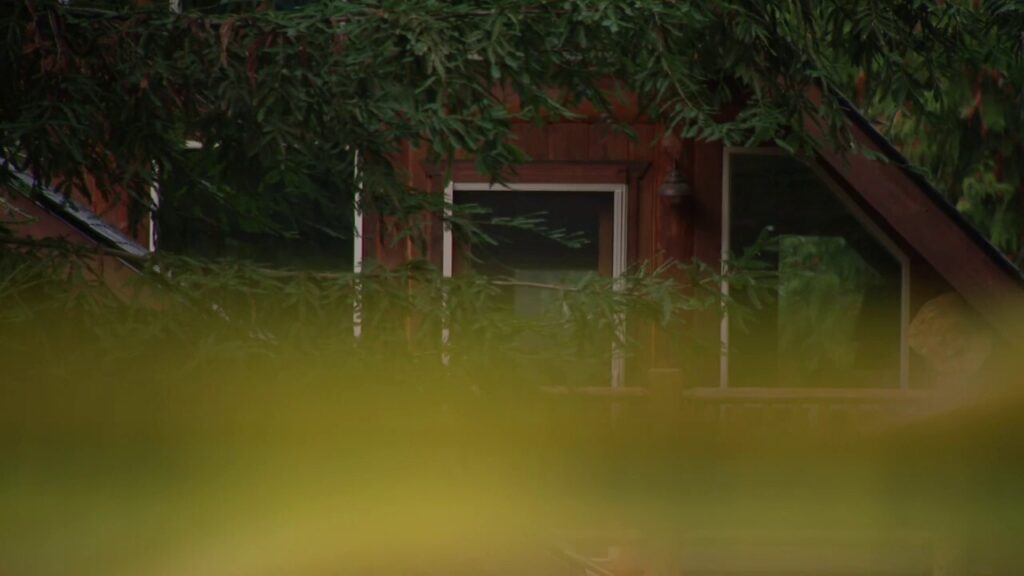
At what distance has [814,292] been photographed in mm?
12438

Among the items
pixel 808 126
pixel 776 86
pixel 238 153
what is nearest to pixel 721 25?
pixel 776 86

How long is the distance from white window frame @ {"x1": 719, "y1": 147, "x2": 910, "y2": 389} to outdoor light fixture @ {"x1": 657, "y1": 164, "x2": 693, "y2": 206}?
365 millimetres

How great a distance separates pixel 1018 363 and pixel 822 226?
1.59m

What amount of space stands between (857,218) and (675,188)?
4.65 feet

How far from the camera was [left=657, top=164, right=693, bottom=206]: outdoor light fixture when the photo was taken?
38.7 feet

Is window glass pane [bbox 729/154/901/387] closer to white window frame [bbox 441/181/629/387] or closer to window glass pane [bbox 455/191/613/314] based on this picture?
white window frame [bbox 441/181/629/387]

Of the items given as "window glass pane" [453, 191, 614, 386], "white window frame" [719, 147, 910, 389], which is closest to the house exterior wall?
"white window frame" [719, 147, 910, 389]

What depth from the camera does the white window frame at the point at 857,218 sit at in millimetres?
12086

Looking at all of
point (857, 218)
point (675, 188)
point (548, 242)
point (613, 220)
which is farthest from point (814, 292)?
point (548, 242)

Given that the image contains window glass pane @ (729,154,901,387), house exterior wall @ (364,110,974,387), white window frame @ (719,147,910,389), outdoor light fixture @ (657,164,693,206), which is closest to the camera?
outdoor light fixture @ (657,164,693,206)

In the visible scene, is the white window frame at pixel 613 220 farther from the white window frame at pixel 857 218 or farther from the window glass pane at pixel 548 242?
the white window frame at pixel 857 218

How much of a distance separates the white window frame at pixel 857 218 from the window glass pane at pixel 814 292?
0.03 m

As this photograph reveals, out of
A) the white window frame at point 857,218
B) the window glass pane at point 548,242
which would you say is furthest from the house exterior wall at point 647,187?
the window glass pane at point 548,242

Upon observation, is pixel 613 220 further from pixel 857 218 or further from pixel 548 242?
pixel 857 218
